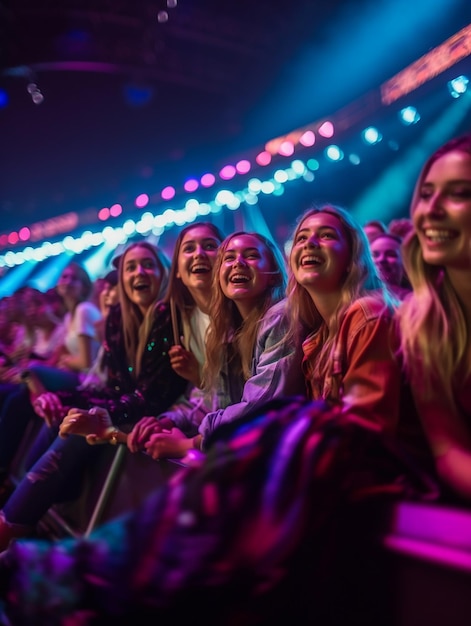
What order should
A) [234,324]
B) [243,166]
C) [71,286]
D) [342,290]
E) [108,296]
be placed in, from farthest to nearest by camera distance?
1. [243,166]
2. [71,286]
3. [108,296]
4. [234,324]
5. [342,290]

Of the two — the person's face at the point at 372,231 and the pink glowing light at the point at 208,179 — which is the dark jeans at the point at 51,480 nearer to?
the person's face at the point at 372,231

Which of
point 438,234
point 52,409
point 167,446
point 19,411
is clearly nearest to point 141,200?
point 19,411

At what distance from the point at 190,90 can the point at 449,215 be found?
553 cm

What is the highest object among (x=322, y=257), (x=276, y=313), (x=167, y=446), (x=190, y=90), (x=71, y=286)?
(x=190, y=90)

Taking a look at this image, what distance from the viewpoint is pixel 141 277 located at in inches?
120

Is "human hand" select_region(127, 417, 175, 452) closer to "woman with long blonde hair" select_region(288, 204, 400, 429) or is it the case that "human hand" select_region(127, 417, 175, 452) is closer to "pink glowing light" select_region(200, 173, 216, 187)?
"woman with long blonde hair" select_region(288, 204, 400, 429)

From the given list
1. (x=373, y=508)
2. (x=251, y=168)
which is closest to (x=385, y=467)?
(x=373, y=508)

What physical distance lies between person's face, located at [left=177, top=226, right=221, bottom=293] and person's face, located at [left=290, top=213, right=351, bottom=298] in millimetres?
701

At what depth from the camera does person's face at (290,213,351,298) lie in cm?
203

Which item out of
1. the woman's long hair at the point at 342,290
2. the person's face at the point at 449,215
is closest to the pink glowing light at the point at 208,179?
the woman's long hair at the point at 342,290

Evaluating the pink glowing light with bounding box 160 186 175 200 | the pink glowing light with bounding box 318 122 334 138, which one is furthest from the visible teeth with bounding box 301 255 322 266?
the pink glowing light with bounding box 160 186 175 200

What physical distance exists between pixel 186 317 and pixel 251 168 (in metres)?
3.58

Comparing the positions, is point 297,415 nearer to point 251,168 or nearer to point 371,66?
point 371,66

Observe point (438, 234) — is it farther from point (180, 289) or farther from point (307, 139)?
point (307, 139)
